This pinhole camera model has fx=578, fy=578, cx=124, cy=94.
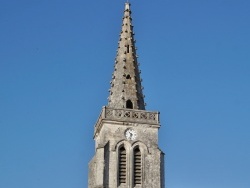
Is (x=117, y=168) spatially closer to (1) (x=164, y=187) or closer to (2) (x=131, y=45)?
(1) (x=164, y=187)

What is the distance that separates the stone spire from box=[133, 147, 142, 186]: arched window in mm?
3362

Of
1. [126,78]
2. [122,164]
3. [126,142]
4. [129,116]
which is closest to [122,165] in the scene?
[122,164]

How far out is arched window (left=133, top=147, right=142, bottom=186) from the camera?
36.2 metres

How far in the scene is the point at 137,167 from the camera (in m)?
36.6

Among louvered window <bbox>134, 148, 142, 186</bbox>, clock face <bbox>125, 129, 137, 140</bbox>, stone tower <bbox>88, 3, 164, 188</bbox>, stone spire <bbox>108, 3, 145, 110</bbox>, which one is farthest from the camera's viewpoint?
stone spire <bbox>108, 3, 145, 110</bbox>

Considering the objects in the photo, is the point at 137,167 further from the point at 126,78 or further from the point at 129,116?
the point at 126,78

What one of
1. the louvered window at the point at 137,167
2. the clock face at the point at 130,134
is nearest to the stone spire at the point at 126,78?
the clock face at the point at 130,134

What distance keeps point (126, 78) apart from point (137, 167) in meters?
6.49

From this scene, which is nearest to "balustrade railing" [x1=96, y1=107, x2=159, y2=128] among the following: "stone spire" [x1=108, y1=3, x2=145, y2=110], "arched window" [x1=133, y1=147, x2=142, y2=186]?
"stone spire" [x1=108, y1=3, x2=145, y2=110]

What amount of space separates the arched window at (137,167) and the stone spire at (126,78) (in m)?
3.36

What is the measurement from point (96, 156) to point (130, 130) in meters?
2.98

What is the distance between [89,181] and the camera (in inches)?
1501

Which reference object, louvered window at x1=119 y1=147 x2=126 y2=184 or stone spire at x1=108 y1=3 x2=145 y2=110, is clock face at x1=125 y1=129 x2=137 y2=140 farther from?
stone spire at x1=108 y1=3 x2=145 y2=110

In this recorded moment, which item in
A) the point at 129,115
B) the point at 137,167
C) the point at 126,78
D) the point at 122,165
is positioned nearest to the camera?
the point at 122,165
